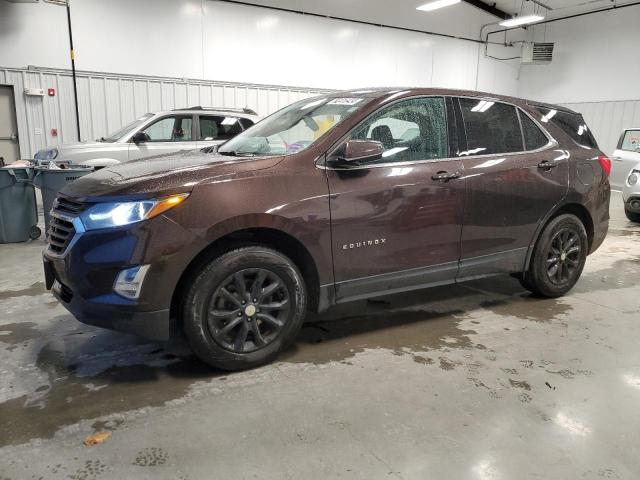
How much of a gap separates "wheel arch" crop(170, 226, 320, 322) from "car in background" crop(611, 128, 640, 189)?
8699mm

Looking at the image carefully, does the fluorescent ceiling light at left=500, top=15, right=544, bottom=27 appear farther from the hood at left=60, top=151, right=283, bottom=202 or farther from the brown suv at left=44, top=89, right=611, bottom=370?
the hood at left=60, top=151, right=283, bottom=202

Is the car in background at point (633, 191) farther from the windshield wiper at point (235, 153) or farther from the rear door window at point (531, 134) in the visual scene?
the windshield wiper at point (235, 153)

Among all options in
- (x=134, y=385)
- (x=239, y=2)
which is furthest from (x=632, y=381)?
(x=239, y=2)

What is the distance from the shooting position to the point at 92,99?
404 inches

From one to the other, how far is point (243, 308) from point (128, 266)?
2.15 feet

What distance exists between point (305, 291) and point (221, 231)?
66 cm

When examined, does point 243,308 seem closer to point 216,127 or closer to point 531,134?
point 531,134

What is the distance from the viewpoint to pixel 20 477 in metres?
1.94

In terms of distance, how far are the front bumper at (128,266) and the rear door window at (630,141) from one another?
388 inches

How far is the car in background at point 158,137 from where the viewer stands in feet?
25.2

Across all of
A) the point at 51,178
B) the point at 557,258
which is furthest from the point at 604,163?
the point at 51,178

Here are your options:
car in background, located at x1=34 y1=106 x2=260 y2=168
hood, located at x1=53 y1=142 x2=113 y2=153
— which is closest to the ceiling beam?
car in background, located at x1=34 y1=106 x2=260 y2=168

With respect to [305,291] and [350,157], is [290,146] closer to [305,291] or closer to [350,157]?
[350,157]

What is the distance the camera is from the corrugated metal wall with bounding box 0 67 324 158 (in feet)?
32.0
